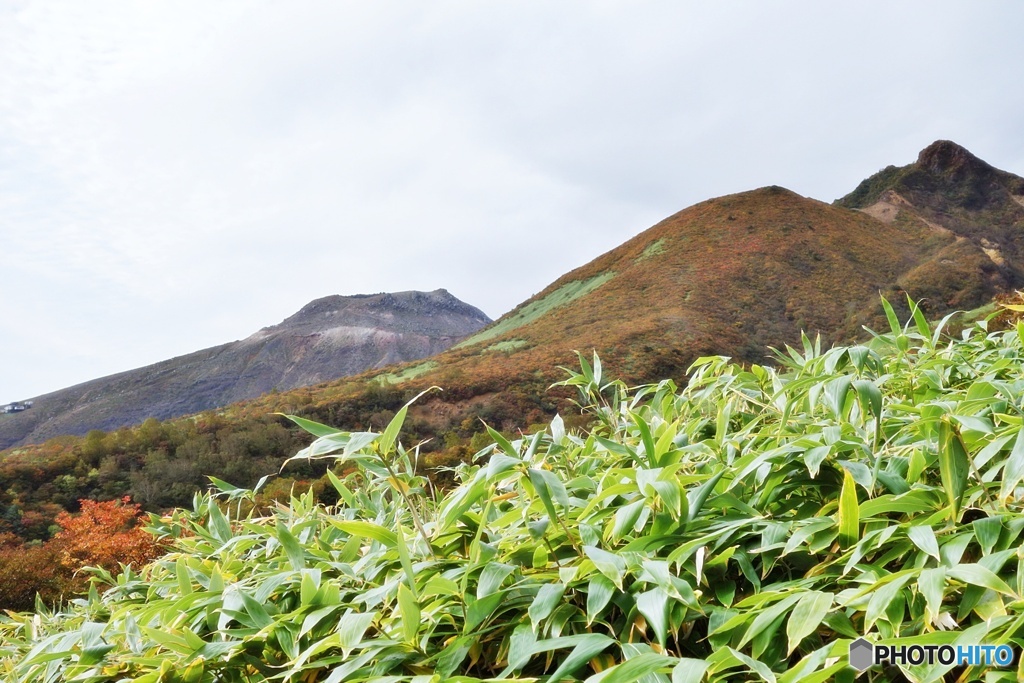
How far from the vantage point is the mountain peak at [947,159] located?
33906 millimetres

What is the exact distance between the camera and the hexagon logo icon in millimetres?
733

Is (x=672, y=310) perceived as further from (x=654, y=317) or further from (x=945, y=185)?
(x=945, y=185)

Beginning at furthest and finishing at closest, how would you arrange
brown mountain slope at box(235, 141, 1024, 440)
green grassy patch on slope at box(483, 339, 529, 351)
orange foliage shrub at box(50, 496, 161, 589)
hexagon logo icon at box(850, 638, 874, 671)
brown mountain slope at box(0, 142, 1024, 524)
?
1. green grassy patch on slope at box(483, 339, 529, 351)
2. brown mountain slope at box(235, 141, 1024, 440)
3. brown mountain slope at box(0, 142, 1024, 524)
4. orange foliage shrub at box(50, 496, 161, 589)
5. hexagon logo icon at box(850, 638, 874, 671)

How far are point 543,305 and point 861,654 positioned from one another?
22550mm

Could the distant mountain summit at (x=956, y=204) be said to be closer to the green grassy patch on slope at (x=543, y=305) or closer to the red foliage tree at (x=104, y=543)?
the green grassy patch on slope at (x=543, y=305)

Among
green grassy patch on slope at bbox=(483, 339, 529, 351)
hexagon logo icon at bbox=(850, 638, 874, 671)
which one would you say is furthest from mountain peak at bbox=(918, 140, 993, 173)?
hexagon logo icon at bbox=(850, 638, 874, 671)

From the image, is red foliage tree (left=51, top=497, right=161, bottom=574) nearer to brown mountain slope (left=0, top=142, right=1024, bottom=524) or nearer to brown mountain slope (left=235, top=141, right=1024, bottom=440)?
brown mountain slope (left=0, top=142, right=1024, bottom=524)

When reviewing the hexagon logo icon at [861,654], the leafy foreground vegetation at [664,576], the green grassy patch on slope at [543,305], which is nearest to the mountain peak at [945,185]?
the green grassy patch on slope at [543,305]

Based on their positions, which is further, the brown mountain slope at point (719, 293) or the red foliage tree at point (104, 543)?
the brown mountain slope at point (719, 293)

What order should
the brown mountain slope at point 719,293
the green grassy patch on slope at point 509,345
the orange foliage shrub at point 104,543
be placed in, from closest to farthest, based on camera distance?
the orange foliage shrub at point 104,543, the brown mountain slope at point 719,293, the green grassy patch on slope at point 509,345

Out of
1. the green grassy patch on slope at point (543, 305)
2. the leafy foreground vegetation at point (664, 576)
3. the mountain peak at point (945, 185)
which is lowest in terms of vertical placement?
the leafy foreground vegetation at point (664, 576)

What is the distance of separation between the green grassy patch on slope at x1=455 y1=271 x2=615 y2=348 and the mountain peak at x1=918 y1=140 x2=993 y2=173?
76.7ft

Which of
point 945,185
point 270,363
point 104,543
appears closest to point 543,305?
point 104,543

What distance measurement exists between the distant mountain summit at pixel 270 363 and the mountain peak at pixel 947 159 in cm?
3455
